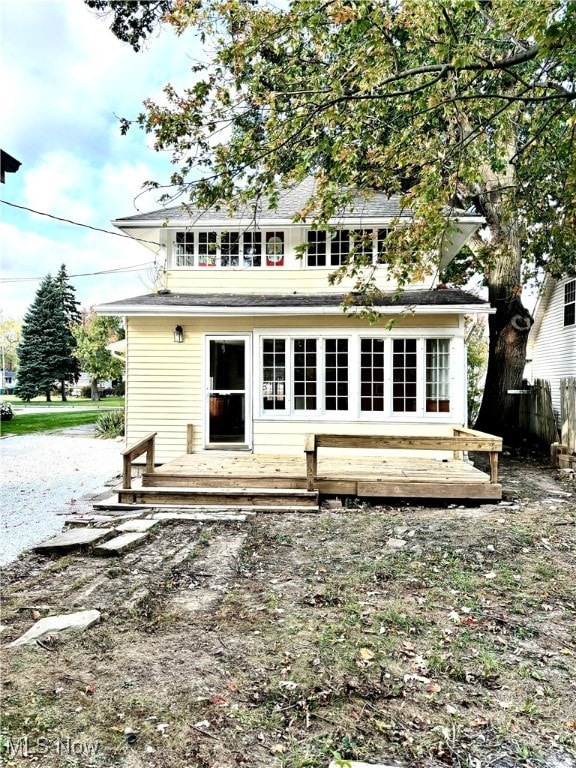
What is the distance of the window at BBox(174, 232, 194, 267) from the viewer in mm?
10312

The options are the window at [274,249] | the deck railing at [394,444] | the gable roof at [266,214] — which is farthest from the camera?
the window at [274,249]

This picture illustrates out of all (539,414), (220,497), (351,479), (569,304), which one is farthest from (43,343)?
(351,479)

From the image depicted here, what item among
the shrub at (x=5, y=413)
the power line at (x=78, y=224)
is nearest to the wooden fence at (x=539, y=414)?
the power line at (x=78, y=224)

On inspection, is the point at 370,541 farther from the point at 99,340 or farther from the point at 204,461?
the point at 99,340

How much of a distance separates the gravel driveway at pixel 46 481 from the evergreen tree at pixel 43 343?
22421 mm

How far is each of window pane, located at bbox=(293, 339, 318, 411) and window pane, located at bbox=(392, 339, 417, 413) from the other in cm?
154

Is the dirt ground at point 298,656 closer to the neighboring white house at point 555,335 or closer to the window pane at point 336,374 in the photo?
the window pane at point 336,374

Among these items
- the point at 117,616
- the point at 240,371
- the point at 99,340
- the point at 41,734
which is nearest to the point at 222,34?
the point at 117,616

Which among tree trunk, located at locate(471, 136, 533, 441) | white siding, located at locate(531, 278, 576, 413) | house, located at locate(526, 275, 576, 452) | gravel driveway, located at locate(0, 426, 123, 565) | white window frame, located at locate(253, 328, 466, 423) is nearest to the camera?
gravel driveway, located at locate(0, 426, 123, 565)

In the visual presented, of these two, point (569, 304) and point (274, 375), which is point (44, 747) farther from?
point (569, 304)

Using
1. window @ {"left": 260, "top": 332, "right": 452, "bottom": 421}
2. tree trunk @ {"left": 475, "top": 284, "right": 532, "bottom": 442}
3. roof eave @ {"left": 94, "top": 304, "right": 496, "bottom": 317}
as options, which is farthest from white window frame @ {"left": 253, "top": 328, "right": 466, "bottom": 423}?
tree trunk @ {"left": 475, "top": 284, "right": 532, "bottom": 442}

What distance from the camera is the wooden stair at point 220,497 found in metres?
6.69

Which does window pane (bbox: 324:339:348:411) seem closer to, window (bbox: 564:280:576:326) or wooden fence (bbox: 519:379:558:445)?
wooden fence (bbox: 519:379:558:445)

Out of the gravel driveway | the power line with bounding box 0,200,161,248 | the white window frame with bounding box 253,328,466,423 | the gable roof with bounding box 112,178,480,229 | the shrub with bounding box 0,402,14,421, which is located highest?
the gable roof with bounding box 112,178,480,229
